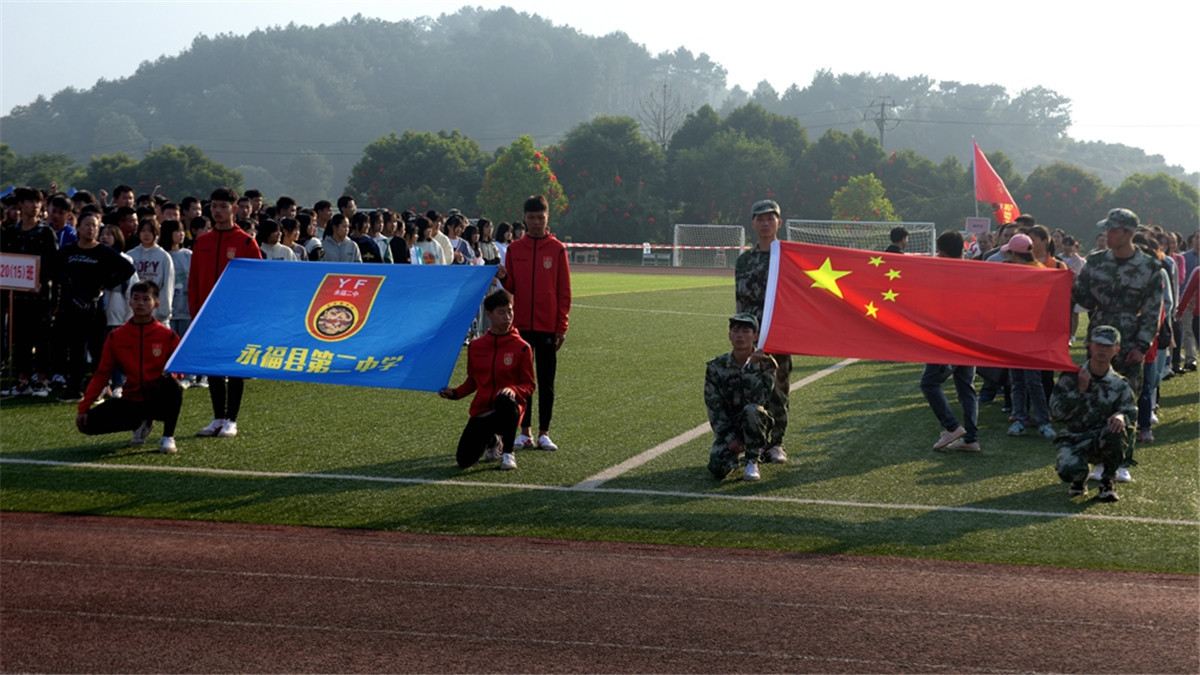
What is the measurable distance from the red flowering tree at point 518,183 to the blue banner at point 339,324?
63.6 meters

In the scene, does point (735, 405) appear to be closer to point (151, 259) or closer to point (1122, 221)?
point (1122, 221)

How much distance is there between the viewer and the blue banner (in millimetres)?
8477

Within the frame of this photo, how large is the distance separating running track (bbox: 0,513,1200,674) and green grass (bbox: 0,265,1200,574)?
402 millimetres

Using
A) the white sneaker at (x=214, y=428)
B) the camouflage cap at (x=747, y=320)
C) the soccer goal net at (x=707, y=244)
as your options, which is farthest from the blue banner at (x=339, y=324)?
the soccer goal net at (x=707, y=244)

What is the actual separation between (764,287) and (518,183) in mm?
66026

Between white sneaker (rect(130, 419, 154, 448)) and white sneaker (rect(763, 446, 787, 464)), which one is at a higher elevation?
white sneaker (rect(130, 419, 154, 448))

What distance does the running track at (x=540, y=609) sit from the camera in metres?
5.39

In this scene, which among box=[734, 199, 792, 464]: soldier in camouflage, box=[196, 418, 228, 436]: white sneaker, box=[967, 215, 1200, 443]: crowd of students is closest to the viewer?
box=[734, 199, 792, 464]: soldier in camouflage

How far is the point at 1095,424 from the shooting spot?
8.38 m

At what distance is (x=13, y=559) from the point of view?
6.93 metres

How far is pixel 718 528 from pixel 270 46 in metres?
194

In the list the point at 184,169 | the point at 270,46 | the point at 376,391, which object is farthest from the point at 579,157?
the point at 270,46

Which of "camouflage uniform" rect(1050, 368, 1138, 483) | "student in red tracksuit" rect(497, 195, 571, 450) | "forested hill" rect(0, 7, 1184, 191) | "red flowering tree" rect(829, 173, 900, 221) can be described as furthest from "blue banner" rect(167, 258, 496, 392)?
"forested hill" rect(0, 7, 1184, 191)

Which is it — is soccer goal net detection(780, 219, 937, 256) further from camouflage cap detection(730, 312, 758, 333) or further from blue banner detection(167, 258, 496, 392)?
blue banner detection(167, 258, 496, 392)
